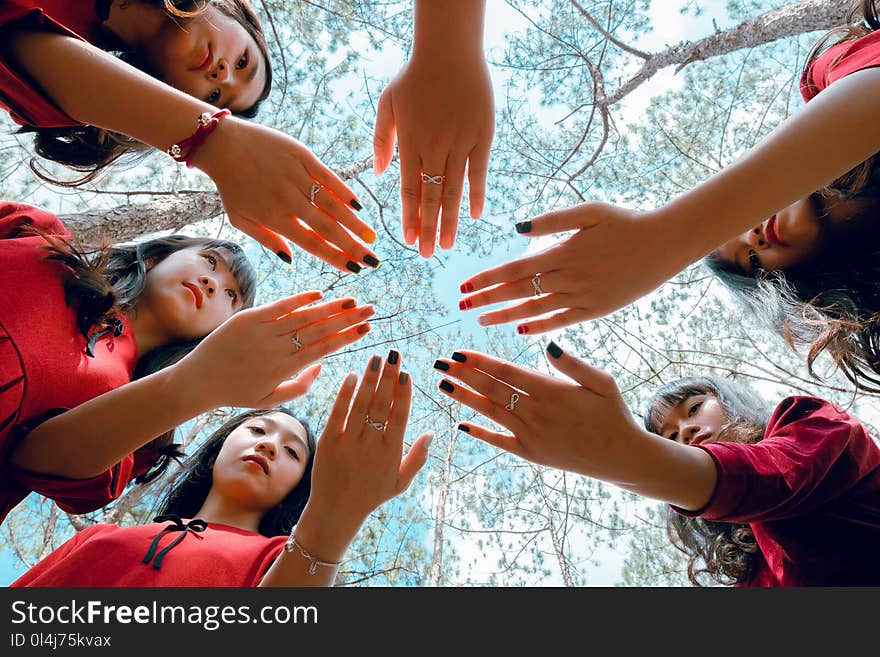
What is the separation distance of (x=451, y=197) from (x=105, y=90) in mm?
879

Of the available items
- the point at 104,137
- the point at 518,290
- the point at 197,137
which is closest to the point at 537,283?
the point at 518,290

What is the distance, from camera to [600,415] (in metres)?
1.65

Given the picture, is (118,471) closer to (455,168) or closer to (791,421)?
(455,168)

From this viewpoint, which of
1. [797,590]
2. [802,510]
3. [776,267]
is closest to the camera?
[797,590]

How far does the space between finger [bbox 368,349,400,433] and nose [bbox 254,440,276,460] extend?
37.2 inches

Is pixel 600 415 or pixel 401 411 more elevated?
pixel 401 411

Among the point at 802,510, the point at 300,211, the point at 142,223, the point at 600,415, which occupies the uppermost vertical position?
the point at 142,223

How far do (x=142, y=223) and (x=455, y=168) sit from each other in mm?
2291

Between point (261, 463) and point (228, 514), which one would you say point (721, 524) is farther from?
point (228, 514)

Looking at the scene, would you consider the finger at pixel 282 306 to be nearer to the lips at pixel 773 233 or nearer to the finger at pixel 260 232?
the finger at pixel 260 232

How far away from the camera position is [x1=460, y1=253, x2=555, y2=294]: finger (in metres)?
1.55

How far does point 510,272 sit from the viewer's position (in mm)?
1580

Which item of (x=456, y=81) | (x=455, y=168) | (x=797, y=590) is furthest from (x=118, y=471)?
(x=797, y=590)

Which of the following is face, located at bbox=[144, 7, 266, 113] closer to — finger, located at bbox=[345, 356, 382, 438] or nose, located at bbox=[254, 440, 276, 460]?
finger, located at bbox=[345, 356, 382, 438]
